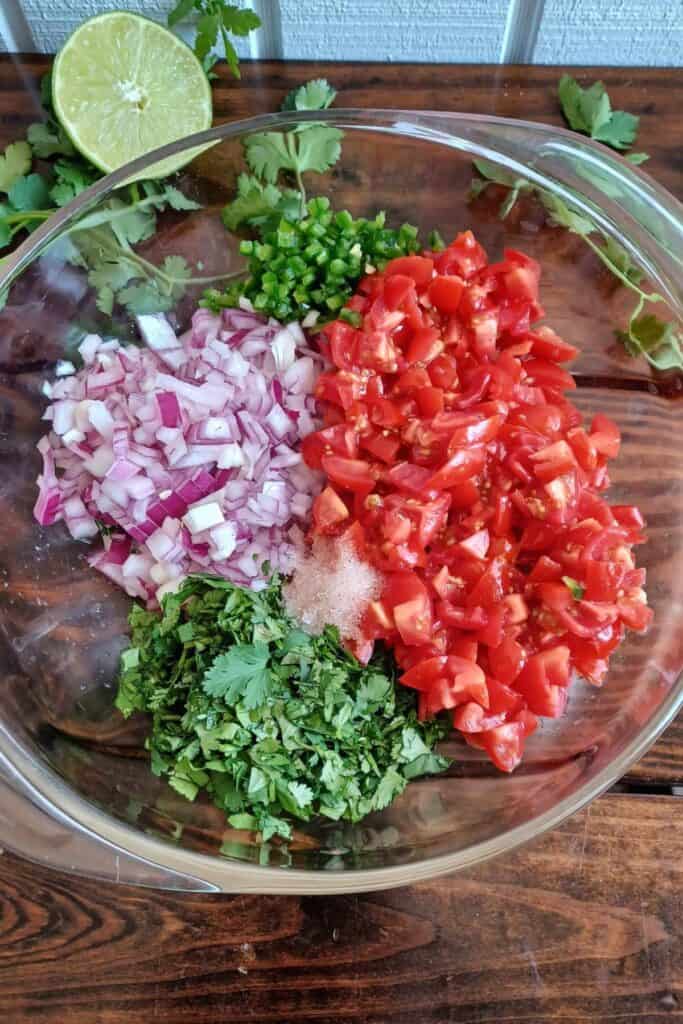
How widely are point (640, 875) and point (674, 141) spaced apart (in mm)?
1448

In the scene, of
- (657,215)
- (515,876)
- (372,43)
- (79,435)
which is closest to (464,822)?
(515,876)

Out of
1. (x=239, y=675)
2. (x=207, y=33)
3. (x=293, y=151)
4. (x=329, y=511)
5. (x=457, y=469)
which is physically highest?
(x=207, y=33)

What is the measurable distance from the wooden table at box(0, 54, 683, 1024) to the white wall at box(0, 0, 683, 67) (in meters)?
1.59

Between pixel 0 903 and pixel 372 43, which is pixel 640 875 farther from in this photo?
pixel 372 43

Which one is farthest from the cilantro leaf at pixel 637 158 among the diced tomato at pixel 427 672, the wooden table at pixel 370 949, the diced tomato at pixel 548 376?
the wooden table at pixel 370 949

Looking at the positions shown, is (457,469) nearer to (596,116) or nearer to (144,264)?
(144,264)

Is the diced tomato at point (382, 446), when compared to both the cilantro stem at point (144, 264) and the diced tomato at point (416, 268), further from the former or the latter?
the cilantro stem at point (144, 264)

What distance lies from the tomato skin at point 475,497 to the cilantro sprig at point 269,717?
0.07 meters

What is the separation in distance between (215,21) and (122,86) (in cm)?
21

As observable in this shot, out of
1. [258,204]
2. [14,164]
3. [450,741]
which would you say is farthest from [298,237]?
[450,741]

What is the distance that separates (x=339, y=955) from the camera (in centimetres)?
160

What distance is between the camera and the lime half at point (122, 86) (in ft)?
5.76

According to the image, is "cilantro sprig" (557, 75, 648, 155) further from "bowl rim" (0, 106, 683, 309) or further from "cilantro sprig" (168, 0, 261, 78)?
"cilantro sprig" (168, 0, 261, 78)

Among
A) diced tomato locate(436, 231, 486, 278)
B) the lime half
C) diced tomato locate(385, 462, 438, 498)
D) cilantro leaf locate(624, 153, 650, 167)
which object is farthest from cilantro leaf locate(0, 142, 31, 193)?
cilantro leaf locate(624, 153, 650, 167)
